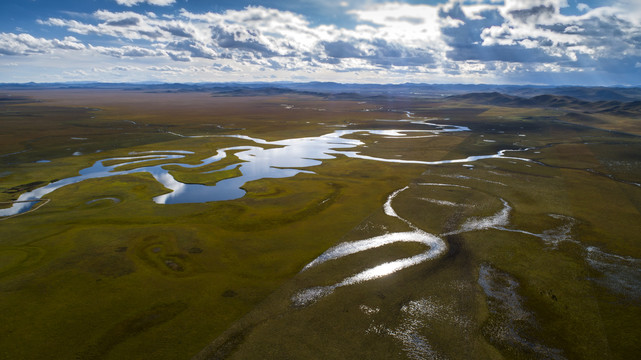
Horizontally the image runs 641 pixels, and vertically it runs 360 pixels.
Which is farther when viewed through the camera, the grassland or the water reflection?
the water reflection

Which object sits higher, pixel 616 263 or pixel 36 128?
pixel 36 128

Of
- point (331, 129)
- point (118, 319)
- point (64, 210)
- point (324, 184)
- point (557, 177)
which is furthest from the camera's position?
point (331, 129)

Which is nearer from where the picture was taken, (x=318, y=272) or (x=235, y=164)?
(x=318, y=272)

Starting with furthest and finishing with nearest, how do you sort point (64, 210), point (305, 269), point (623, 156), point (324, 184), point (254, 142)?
point (254, 142) → point (623, 156) → point (324, 184) → point (64, 210) → point (305, 269)

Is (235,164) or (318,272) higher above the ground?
(235,164)

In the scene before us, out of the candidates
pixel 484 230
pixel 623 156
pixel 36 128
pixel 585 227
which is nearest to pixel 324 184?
pixel 484 230

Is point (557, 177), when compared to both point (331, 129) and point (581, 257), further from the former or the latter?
point (331, 129)

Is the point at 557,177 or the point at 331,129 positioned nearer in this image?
the point at 557,177

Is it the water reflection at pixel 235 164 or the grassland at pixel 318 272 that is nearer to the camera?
the grassland at pixel 318 272
